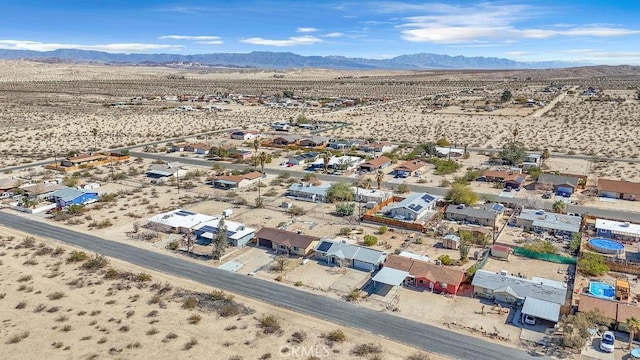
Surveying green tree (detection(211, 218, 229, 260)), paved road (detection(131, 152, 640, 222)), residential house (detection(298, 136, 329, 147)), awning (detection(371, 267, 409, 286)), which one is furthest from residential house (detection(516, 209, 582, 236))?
residential house (detection(298, 136, 329, 147))

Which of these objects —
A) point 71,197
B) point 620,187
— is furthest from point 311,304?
point 620,187

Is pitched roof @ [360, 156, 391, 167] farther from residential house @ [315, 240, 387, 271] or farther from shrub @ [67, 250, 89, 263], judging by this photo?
shrub @ [67, 250, 89, 263]

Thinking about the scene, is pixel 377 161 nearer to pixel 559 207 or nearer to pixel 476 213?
pixel 476 213

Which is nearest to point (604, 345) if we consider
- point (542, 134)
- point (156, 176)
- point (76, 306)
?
point (76, 306)

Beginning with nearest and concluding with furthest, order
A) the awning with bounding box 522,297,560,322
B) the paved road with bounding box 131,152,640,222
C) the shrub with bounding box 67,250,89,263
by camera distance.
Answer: the awning with bounding box 522,297,560,322
the shrub with bounding box 67,250,89,263
the paved road with bounding box 131,152,640,222

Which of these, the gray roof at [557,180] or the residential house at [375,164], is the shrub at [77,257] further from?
the gray roof at [557,180]

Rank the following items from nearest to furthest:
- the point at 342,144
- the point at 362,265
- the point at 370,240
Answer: the point at 362,265
the point at 370,240
the point at 342,144

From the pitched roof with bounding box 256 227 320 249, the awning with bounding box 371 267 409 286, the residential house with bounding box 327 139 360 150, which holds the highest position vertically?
the residential house with bounding box 327 139 360 150

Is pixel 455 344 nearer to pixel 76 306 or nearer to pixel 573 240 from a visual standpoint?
pixel 573 240
